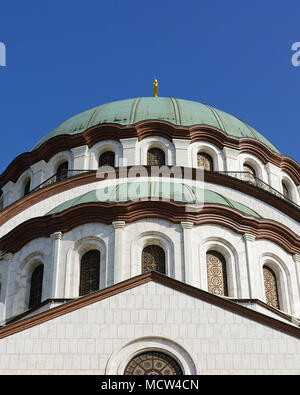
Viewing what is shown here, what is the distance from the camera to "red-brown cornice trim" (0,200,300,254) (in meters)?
25.2

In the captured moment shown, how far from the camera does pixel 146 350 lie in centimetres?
1719

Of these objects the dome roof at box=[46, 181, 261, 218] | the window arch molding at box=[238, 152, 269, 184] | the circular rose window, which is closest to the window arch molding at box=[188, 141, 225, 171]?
the window arch molding at box=[238, 152, 269, 184]

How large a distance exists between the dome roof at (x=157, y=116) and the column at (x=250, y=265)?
326 inches

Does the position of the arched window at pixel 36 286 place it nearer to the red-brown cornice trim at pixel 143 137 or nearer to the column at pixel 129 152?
the column at pixel 129 152

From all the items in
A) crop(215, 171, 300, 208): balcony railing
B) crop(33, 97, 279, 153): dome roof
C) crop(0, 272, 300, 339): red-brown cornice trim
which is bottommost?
crop(0, 272, 300, 339): red-brown cornice trim

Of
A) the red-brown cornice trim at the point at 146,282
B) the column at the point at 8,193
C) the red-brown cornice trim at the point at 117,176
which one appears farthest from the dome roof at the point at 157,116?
the red-brown cornice trim at the point at 146,282

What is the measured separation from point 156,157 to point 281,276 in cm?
827

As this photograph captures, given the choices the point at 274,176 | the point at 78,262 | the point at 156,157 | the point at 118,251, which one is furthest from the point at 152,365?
the point at 274,176

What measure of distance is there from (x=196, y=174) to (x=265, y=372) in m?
13.5

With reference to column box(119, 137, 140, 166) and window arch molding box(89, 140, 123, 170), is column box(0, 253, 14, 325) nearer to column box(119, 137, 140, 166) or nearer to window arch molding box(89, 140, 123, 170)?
window arch molding box(89, 140, 123, 170)

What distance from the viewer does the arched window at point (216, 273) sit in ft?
79.8

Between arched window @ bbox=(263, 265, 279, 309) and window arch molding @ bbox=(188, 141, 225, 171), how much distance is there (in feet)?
21.9

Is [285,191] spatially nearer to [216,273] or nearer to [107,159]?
[107,159]
